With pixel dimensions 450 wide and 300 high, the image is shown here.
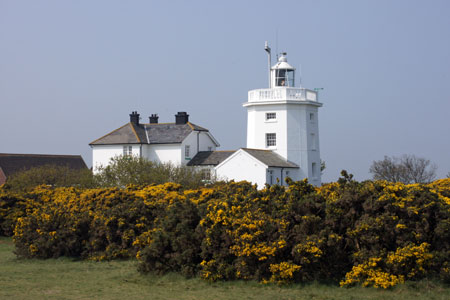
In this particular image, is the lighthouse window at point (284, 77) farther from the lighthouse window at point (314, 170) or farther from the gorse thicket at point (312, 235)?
the gorse thicket at point (312, 235)

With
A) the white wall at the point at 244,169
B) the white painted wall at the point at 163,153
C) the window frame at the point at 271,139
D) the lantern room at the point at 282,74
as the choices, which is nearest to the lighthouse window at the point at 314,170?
the window frame at the point at 271,139

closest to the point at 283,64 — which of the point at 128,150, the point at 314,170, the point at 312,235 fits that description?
the point at 314,170

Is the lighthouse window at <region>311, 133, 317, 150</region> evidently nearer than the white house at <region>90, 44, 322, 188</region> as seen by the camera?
No

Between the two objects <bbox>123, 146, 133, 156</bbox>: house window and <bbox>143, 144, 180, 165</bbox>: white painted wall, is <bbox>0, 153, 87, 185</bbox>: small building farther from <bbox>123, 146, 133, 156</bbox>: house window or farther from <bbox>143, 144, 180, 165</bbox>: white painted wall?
<bbox>143, 144, 180, 165</bbox>: white painted wall

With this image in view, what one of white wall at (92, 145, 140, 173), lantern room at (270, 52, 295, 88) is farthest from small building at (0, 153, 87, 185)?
lantern room at (270, 52, 295, 88)

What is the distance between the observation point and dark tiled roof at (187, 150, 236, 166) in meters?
47.9

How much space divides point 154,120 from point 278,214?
1762 inches

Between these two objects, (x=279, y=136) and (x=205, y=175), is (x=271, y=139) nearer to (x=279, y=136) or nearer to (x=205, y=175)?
(x=279, y=136)

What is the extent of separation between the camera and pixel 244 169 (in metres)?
40.0

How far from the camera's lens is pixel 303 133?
1652 inches

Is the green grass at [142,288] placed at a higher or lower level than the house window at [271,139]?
lower

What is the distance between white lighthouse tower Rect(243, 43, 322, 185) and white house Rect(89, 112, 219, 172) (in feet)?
30.0

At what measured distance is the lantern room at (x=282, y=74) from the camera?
41438mm

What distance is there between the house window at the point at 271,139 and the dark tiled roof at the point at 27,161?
74.7 ft
